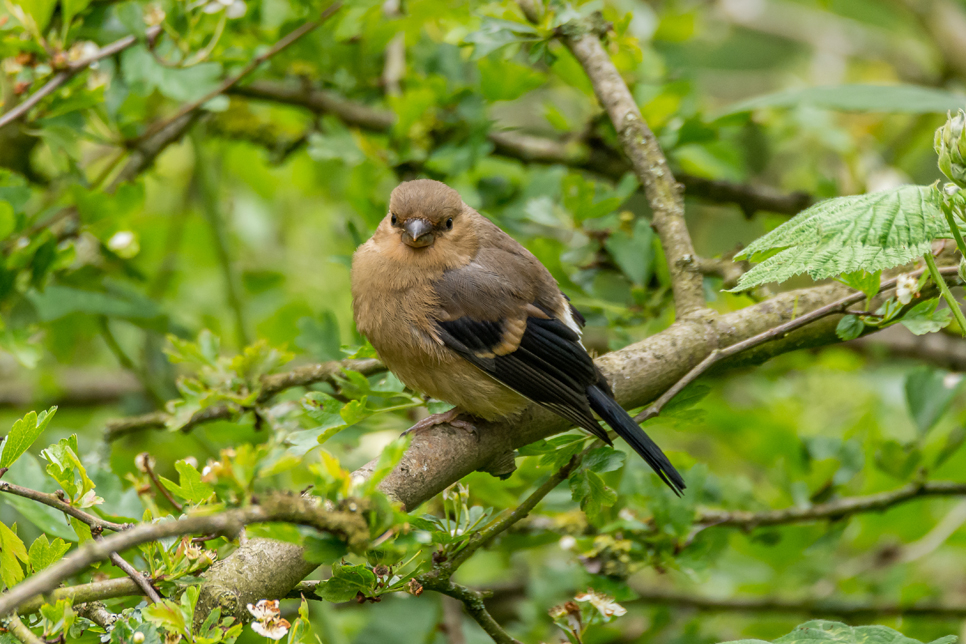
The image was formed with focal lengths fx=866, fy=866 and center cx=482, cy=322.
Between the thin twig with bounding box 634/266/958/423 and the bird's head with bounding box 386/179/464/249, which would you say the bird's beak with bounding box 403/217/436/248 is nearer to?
the bird's head with bounding box 386/179/464/249

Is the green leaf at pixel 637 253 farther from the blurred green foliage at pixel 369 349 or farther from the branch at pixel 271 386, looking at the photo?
the branch at pixel 271 386

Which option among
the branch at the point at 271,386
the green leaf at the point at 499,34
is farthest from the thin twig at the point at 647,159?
the branch at the point at 271,386

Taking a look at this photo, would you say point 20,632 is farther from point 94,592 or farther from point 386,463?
point 386,463

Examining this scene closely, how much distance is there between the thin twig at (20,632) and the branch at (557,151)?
103 inches

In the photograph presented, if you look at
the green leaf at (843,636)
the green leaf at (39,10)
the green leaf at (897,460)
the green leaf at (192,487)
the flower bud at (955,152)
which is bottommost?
the green leaf at (897,460)

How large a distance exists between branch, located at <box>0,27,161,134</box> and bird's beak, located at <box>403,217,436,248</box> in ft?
3.71

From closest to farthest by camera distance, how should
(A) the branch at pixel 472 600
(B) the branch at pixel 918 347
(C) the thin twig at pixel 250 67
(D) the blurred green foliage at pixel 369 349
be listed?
(A) the branch at pixel 472 600 < (D) the blurred green foliage at pixel 369 349 < (C) the thin twig at pixel 250 67 < (B) the branch at pixel 918 347

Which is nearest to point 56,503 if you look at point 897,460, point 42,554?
point 42,554

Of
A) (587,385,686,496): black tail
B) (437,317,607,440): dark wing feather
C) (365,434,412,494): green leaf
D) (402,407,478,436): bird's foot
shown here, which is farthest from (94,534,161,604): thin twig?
(587,385,686,496): black tail

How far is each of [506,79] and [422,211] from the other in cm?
68

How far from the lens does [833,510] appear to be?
319 cm

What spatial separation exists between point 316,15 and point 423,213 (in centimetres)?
94

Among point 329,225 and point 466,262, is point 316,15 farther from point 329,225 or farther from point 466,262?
point 329,225

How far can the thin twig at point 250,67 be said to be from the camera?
3221mm
